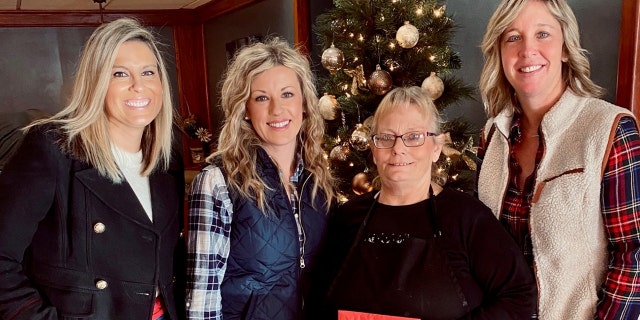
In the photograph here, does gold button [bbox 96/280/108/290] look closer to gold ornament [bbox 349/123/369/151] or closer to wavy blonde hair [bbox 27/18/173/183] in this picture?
wavy blonde hair [bbox 27/18/173/183]

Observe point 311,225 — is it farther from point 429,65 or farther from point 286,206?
point 429,65

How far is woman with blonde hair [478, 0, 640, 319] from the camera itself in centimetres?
130

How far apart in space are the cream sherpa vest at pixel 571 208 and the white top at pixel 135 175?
114cm

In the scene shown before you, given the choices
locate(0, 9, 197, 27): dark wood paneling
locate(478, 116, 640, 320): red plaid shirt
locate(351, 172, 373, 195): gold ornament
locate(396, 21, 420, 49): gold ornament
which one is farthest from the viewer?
locate(0, 9, 197, 27): dark wood paneling

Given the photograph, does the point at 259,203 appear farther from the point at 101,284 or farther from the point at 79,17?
the point at 79,17

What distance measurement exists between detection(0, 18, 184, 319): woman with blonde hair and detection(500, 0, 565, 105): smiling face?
43.4 inches

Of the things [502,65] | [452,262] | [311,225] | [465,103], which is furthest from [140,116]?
[465,103]

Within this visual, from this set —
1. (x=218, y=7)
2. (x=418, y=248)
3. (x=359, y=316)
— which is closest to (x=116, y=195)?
(x=359, y=316)

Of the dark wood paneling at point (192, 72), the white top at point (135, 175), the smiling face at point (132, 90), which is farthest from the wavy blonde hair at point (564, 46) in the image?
the dark wood paneling at point (192, 72)

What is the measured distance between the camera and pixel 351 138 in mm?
2633

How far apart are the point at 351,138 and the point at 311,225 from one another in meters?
1.05

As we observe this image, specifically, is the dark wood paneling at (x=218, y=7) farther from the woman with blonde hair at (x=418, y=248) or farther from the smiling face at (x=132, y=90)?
the woman with blonde hair at (x=418, y=248)

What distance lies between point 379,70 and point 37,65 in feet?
19.1

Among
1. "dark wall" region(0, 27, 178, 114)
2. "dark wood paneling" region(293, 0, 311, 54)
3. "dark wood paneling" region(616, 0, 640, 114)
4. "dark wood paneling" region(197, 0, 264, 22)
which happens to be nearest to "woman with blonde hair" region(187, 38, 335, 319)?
"dark wood paneling" region(616, 0, 640, 114)
